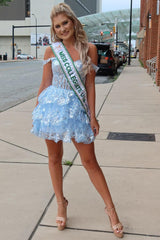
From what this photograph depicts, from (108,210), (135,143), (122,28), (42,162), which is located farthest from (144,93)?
(122,28)

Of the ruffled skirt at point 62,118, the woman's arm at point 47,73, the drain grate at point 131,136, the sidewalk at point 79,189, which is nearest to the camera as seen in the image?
the ruffled skirt at point 62,118

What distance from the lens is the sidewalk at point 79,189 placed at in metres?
3.05

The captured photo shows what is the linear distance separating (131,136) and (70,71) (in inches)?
150

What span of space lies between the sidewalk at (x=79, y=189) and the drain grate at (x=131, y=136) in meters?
0.12

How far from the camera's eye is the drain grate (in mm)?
6203

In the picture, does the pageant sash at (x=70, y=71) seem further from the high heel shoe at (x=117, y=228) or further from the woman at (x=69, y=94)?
the high heel shoe at (x=117, y=228)

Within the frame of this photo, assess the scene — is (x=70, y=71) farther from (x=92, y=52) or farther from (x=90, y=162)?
(x=90, y=162)

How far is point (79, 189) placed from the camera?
12.8 ft

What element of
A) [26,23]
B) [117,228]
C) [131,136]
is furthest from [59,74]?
[26,23]

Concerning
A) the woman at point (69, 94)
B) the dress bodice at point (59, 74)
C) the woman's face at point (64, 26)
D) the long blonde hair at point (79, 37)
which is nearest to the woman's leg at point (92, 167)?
the woman at point (69, 94)

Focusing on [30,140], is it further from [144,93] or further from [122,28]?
[122,28]

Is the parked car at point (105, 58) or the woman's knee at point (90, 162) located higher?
the parked car at point (105, 58)

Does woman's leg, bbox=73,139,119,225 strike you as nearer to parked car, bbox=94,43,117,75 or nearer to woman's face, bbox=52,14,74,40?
woman's face, bbox=52,14,74,40

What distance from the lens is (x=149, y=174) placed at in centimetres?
441
